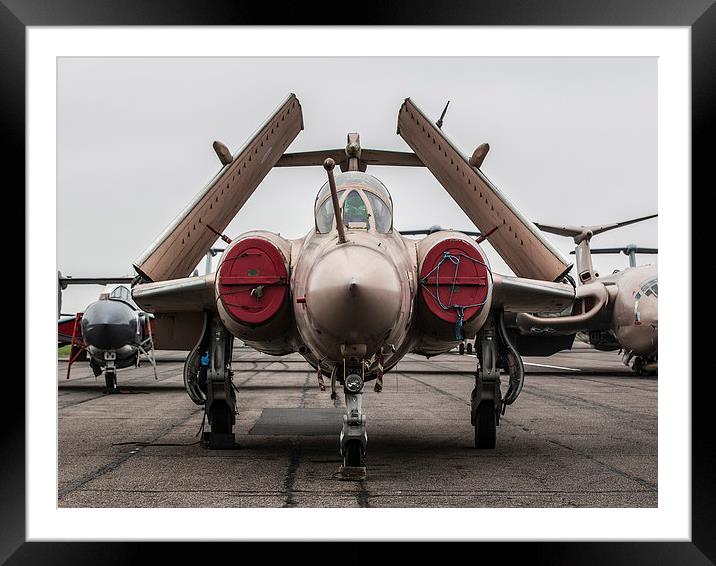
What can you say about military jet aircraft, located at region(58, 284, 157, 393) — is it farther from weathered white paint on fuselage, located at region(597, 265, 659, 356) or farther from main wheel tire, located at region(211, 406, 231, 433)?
weathered white paint on fuselage, located at region(597, 265, 659, 356)

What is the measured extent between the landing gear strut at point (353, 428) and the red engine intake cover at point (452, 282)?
3.69ft

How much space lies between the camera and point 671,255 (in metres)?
5.59

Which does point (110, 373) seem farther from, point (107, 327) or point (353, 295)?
point (353, 295)

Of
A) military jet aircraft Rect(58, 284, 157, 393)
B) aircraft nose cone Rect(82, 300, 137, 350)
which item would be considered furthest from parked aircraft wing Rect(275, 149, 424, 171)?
A: aircraft nose cone Rect(82, 300, 137, 350)

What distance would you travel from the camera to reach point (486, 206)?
9914mm

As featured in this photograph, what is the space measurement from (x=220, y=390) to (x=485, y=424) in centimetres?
305

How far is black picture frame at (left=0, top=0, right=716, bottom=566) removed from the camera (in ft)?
16.7

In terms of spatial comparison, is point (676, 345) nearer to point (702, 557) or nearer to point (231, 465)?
point (702, 557)

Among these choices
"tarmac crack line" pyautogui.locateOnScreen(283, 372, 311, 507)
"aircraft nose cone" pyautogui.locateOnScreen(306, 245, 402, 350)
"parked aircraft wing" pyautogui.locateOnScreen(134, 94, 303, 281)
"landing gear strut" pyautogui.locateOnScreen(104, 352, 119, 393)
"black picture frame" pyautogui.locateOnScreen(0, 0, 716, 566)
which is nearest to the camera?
"black picture frame" pyautogui.locateOnScreen(0, 0, 716, 566)

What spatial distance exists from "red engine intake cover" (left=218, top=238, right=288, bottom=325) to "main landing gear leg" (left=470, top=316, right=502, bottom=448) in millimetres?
2640

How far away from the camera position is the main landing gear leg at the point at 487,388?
944cm
